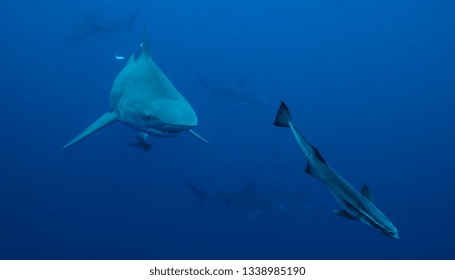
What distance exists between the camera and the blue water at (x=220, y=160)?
54.3ft

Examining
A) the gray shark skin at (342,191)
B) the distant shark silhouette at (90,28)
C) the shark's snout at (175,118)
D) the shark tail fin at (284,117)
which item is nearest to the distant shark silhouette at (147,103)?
the shark's snout at (175,118)

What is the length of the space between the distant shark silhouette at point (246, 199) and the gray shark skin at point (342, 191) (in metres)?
9.69

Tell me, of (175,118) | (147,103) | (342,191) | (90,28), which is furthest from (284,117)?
(90,28)

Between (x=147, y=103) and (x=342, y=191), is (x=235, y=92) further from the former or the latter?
(x=342, y=191)

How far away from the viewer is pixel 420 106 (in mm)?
52469

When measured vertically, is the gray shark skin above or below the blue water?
below

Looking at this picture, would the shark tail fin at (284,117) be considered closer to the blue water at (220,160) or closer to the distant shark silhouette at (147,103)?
the distant shark silhouette at (147,103)

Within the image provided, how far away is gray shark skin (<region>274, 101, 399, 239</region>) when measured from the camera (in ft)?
6.88

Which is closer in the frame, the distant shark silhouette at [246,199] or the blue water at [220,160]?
the distant shark silhouette at [246,199]

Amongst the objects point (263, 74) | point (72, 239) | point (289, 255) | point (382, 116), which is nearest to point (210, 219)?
point (289, 255)

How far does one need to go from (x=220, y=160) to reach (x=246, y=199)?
966cm

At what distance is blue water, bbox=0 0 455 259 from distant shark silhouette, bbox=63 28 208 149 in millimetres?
7404

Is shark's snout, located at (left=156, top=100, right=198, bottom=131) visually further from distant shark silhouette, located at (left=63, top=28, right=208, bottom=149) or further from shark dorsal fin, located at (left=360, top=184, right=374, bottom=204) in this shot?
shark dorsal fin, located at (left=360, top=184, right=374, bottom=204)

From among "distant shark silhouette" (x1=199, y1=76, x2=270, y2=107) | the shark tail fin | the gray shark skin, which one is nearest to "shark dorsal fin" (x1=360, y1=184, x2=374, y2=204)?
the gray shark skin
